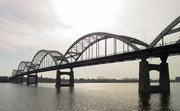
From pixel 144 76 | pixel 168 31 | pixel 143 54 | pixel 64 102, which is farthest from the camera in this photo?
pixel 143 54

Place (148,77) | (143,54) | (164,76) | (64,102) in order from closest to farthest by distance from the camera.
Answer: (64,102)
(148,77)
(143,54)
(164,76)

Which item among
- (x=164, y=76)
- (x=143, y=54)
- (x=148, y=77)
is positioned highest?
(x=143, y=54)

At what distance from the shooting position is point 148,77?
244 ft

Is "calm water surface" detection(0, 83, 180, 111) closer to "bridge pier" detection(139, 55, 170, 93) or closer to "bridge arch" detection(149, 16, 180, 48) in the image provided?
"bridge pier" detection(139, 55, 170, 93)

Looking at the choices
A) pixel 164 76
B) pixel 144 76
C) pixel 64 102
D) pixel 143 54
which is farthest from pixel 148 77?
pixel 64 102

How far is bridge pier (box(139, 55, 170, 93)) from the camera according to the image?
74.2 meters

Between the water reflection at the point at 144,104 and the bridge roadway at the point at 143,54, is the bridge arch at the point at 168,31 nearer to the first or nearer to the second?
the bridge roadway at the point at 143,54

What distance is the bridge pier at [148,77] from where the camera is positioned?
7419 centimetres

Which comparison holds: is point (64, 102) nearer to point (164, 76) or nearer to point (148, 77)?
point (148, 77)

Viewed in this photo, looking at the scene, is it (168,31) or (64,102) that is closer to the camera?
(64,102)

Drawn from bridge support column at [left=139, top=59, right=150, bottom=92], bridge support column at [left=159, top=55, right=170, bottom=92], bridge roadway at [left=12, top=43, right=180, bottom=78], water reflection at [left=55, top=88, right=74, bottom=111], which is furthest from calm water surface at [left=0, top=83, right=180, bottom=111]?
bridge roadway at [left=12, top=43, right=180, bottom=78]

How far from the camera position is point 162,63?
263 ft

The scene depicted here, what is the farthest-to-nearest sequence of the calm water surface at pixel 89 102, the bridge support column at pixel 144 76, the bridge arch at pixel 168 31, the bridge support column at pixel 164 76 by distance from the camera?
the bridge support column at pixel 164 76 < the bridge support column at pixel 144 76 < the bridge arch at pixel 168 31 < the calm water surface at pixel 89 102

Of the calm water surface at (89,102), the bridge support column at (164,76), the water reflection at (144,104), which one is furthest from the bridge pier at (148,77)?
the calm water surface at (89,102)
